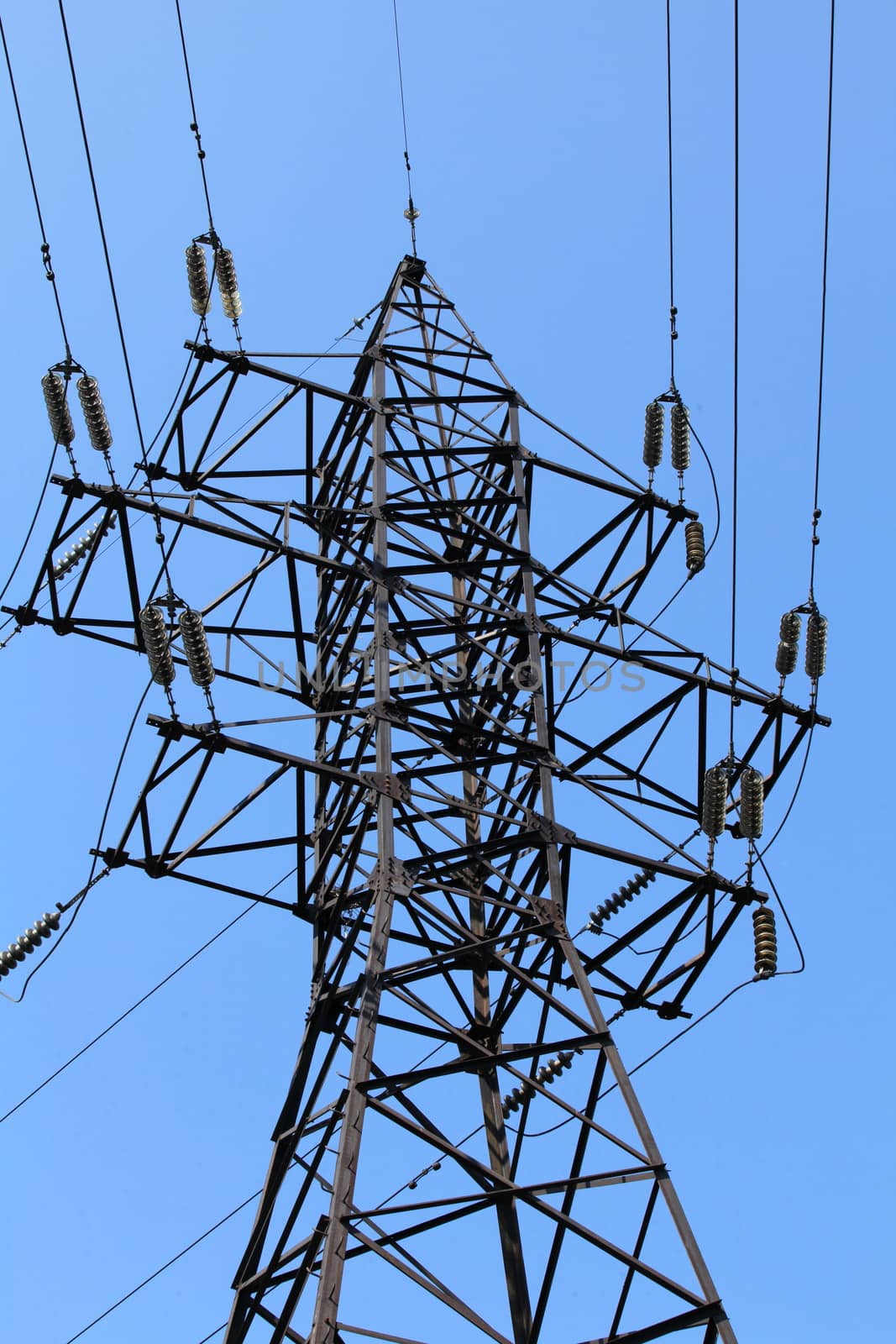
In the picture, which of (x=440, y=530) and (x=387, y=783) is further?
(x=440, y=530)

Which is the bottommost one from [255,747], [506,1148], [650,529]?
[506,1148]

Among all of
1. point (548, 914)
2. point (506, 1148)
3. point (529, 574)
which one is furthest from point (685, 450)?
point (506, 1148)

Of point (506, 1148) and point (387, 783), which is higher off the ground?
point (387, 783)

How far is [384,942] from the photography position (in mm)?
15508

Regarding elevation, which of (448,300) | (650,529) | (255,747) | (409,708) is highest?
(448,300)

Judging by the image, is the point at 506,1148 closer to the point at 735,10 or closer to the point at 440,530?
the point at 440,530

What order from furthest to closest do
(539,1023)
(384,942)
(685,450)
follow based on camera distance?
(685,450)
(539,1023)
(384,942)

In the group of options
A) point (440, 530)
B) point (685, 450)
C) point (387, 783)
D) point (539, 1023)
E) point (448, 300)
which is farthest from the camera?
point (448, 300)

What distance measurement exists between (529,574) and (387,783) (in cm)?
317

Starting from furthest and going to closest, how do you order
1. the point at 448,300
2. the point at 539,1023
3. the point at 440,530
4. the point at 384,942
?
1. the point at 448,300
2. the point at 440,530
3. the point at 539,1023
4. the point at 384,942

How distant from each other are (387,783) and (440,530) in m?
3.81

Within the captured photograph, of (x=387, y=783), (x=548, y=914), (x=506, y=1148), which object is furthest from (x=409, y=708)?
Result: (x=506, y=1148)

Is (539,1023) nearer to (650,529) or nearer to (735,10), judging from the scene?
(650,529)

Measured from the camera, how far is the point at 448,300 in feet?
77.2
